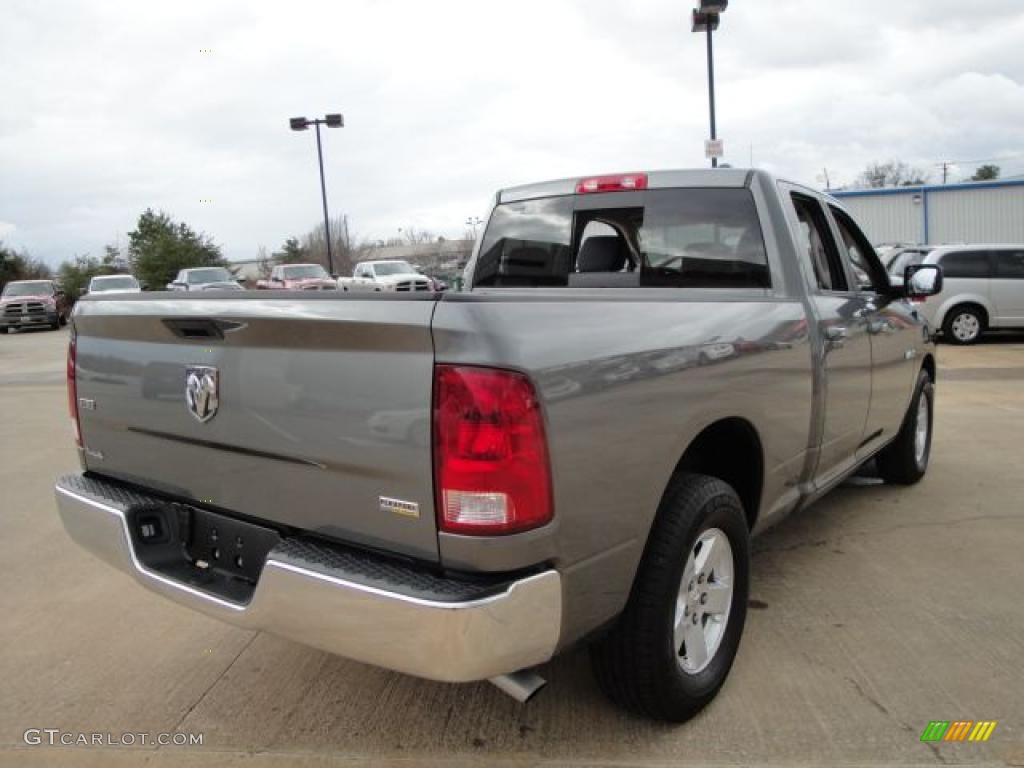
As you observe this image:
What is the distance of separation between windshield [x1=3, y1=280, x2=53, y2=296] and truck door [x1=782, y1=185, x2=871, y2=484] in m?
30.0

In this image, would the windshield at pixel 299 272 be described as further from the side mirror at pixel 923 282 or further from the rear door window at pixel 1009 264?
the side mirror at pixel 923 282

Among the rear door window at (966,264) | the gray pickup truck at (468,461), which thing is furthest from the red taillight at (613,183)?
the rear door window at (966,264)

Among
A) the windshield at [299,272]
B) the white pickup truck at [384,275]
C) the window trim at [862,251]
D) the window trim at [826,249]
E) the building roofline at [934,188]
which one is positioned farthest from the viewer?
the windshield at [299,272]

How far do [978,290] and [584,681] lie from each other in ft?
43.5

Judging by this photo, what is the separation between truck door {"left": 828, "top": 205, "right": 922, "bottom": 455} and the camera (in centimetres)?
430

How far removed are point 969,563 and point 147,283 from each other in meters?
53.2

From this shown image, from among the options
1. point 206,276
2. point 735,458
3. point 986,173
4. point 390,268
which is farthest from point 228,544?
point 986,173

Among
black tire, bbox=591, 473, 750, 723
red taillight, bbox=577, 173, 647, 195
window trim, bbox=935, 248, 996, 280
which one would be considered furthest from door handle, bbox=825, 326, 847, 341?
window trim, bbox=935, 248, 996, 280

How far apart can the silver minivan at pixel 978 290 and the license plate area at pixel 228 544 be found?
1354 centimetres

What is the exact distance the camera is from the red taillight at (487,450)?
199 centimetres

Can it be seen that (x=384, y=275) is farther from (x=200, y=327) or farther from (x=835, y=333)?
(x=200, y=327)

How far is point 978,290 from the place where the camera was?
44.7ft

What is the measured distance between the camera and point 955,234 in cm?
2961

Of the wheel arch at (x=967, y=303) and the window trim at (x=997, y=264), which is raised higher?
the window trim at (x=997, y=264)
